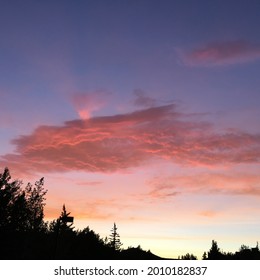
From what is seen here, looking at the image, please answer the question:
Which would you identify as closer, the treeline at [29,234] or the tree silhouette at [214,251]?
the treeline at [29,234]

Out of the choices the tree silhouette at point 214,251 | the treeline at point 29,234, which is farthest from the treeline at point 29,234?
the tree silhouette at point 214,251

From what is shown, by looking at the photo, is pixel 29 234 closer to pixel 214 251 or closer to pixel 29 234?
pixel 29 234

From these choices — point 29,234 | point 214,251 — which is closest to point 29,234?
point 29,234

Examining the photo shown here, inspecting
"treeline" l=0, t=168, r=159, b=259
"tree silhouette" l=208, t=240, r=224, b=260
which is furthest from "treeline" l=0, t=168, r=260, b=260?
"tree silhouette" l=208, t=240, r=224, b=260

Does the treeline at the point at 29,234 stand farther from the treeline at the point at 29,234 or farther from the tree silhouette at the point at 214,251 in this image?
the tree silhouette at the point at 214,251

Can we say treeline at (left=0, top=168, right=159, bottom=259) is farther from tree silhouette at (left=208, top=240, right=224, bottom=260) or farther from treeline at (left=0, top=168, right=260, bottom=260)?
tree silhouette at (left=208, top=240, right=224, bottom=260)

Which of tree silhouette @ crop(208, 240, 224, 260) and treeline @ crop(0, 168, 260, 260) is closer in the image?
treeline @ crop(0, 168, 260, 260)

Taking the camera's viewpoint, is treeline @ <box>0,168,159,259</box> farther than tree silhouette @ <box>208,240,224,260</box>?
No

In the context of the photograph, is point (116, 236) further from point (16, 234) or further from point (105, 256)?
point (16, 234)

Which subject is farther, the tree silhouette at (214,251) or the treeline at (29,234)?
the tree silhouette at (214,251)

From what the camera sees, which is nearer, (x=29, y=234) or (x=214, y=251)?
→ (x=29, y=234)
